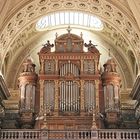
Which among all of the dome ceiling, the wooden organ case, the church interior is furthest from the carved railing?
the dome ceiling

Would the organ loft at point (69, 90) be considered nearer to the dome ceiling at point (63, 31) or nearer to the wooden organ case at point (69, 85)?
the wooden organ case at point (69, 85)

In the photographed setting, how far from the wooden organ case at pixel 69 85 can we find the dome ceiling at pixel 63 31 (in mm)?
1980

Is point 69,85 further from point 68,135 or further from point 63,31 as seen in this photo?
point 63,31

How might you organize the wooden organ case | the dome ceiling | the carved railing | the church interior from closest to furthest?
the carved railing < the church interior < the wooden organ case < the dome ceiling

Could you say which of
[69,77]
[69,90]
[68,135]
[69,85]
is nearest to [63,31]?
[69,77]

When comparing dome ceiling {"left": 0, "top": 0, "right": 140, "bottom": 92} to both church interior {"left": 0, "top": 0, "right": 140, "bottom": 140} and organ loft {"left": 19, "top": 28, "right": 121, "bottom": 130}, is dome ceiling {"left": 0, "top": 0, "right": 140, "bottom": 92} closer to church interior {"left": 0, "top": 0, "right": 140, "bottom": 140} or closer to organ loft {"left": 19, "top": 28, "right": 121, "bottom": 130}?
church interior {"left": 0, "top": 0, "right": 140, "bottom": 140}

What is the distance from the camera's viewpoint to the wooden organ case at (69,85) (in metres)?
28.0

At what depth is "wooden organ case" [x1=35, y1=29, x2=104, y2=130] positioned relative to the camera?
92.0 feet

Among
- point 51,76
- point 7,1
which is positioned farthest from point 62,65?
point 7,1

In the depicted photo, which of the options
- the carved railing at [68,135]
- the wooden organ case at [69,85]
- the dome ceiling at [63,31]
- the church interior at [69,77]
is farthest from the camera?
the dome ceiling at [63,31]

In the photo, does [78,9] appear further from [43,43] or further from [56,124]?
[56,124]

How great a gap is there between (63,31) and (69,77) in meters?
5.67

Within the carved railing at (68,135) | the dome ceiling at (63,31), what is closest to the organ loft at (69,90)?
the carved railing at (68,135)

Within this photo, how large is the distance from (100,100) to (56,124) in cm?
330
